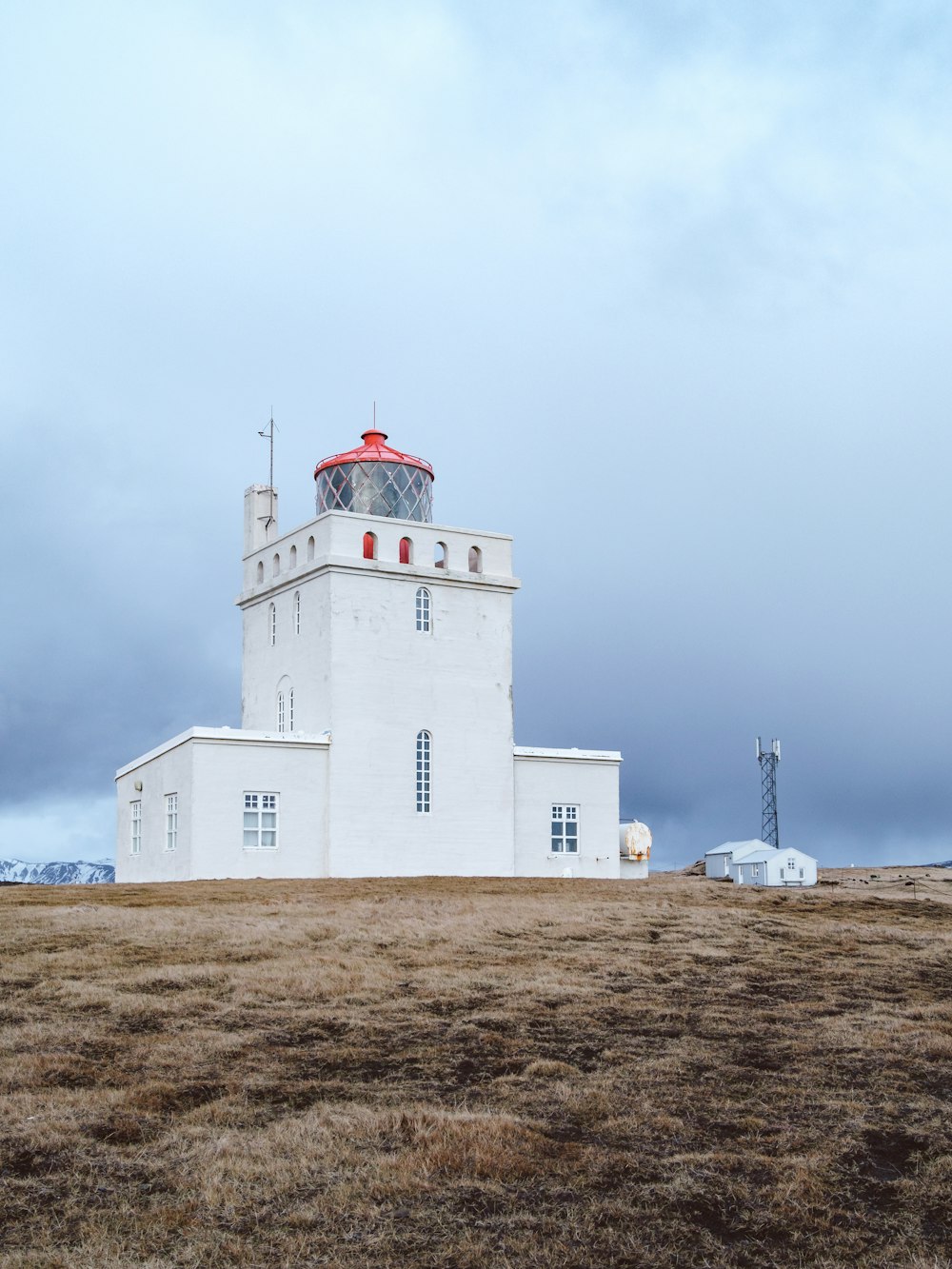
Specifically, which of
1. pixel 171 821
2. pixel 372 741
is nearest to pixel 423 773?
pixel 372 741

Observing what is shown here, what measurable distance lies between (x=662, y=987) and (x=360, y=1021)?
4649mm

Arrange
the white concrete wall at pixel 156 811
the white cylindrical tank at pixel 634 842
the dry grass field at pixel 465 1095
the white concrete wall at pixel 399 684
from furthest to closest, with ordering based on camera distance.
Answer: the white cylindrical tank at pixel 634 842 → the white concrete wall at pixel 399 684 → the white concrete wall at pixel 156 811 → the dry grass field at pixel 465 1095

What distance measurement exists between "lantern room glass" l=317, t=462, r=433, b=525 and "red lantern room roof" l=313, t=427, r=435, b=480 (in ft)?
0.28

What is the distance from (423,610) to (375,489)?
380 centimetres

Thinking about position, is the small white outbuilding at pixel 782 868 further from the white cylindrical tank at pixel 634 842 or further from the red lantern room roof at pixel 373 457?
the red lantern room roof at pixel 373 457

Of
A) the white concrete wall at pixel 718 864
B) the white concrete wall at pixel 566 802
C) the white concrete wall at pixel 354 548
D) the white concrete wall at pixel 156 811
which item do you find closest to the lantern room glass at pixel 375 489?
the white concrete wall at pixel 354 548

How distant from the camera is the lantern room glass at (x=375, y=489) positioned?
1405 inches

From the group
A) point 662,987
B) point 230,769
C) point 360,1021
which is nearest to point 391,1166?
point 360,1021

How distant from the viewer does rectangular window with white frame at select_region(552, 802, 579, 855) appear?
36.7 m

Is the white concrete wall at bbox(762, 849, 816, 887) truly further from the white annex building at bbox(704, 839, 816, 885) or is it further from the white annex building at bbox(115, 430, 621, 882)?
the white annex building at bbox(115, 430, 621, 882)

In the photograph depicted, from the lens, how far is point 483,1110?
1090 centimetres

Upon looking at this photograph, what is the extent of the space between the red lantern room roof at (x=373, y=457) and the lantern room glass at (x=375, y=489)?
85 mm

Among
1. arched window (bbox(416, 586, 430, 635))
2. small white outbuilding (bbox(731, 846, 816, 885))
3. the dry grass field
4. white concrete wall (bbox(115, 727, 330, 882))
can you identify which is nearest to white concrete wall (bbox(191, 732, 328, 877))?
white concrete wall (bbox(115, 727, 330, 882))

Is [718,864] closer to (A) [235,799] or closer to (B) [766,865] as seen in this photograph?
(B) [766,865]
